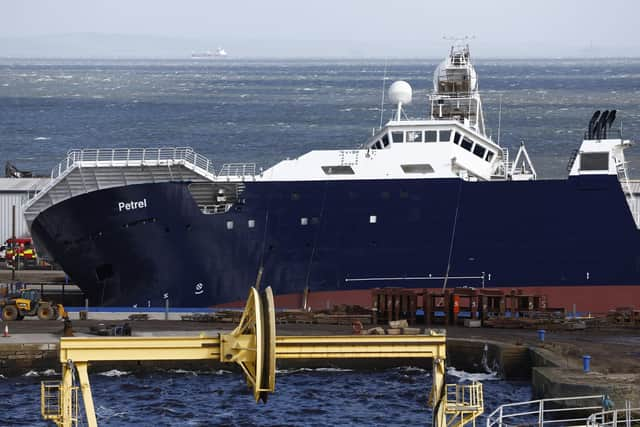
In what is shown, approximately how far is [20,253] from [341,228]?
17683 mm

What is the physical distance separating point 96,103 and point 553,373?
531ft

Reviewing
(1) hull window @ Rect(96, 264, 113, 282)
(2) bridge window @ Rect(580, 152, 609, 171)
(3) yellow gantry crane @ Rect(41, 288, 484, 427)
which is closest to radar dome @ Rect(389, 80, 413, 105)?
(2) bridge window @ Rect(580, 152, 609, 171)

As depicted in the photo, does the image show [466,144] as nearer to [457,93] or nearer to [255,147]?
[457,93]

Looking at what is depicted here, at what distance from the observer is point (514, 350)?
43.1m

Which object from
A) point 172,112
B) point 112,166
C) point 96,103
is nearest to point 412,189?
point 112,166

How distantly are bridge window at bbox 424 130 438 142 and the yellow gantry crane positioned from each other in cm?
2205

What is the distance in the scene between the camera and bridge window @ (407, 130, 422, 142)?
5047 cm

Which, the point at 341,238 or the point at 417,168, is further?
the point at 417,168

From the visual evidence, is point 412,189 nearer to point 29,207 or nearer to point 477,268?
point 477,268

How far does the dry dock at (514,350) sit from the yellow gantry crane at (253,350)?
31.4ft

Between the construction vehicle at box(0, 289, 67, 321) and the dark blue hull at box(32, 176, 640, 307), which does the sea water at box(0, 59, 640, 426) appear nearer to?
the construction vehicle at box(0, 289, 67, 321)

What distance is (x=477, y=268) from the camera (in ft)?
162

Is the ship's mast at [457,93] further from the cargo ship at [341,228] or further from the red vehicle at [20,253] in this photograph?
the red vehicle at [20,253]

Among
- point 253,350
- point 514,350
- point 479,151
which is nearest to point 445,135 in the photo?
point 479,151
